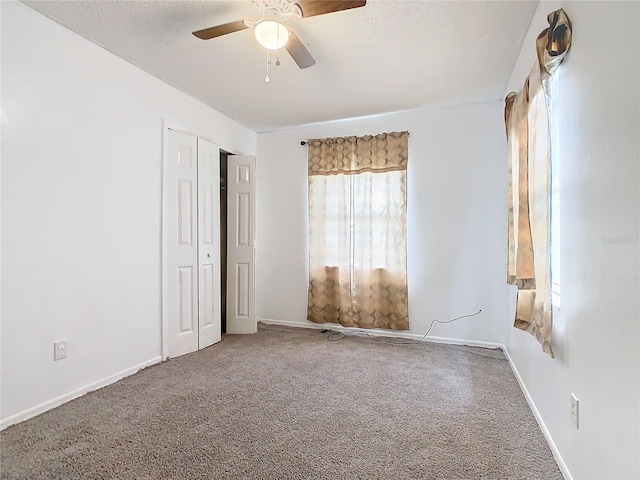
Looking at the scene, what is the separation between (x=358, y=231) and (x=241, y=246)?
1374 millimetres

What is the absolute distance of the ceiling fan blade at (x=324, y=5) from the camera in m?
1.59

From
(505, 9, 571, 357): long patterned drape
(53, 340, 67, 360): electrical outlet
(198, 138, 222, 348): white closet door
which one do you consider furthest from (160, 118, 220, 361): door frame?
(505, 9, 571, 357): long patterned drape

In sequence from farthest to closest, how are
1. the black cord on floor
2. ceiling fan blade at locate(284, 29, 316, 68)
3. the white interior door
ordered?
the white interior door, the black cord on floor, ceiling fan blade at locate(284, 29, 316, 68)

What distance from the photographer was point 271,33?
1.87 m

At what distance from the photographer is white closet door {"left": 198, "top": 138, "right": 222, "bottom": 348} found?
3.25m

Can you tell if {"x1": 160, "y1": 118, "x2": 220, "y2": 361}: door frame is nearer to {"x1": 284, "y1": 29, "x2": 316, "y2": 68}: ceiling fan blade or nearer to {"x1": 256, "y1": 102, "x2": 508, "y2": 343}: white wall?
{"x1": 284, "y1": 29, "x2": 316, "y2": 68}: ceiling fan blade

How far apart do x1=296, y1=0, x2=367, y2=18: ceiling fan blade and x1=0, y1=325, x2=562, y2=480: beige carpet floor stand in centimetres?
222

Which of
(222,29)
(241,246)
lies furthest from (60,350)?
(222,29)

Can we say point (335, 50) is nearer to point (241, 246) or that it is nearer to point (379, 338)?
point (241, 246)

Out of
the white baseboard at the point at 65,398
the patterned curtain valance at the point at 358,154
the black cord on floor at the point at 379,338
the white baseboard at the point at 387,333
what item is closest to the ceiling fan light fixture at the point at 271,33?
the patterned curtain valance at the point at 358,154

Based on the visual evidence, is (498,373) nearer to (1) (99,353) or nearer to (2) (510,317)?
(2) (510,317)

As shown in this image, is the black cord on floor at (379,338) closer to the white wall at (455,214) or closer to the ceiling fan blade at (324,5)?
the white wall at (455,214)

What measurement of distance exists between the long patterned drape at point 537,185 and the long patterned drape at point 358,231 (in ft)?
4.97

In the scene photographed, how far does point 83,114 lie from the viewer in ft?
7.34
